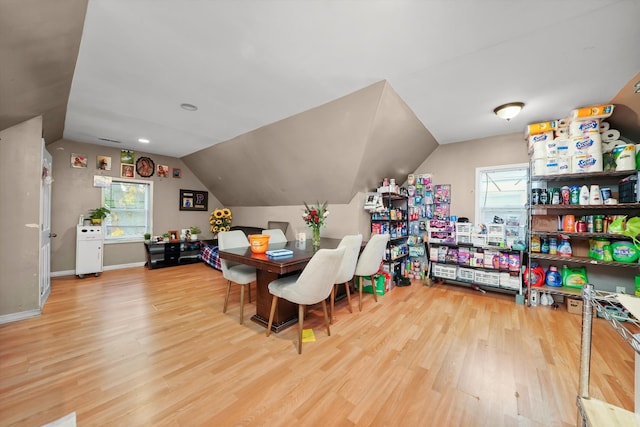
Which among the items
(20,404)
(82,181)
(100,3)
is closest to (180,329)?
(20,404)

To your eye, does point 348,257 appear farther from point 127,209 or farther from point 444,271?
point 127,209

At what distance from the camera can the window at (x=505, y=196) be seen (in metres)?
3.83

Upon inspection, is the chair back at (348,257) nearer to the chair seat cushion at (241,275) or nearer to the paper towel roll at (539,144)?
the chair seat cushion at (241,275)

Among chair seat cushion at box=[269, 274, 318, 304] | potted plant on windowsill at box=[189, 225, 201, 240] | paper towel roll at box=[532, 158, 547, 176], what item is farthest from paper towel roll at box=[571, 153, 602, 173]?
potted plant on windowsill at box=[189, 225, 201, 240]

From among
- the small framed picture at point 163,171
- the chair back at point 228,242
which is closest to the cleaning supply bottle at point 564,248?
the chair back at point 228,242

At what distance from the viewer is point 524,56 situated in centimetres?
207

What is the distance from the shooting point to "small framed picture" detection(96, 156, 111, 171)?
16.0 feet

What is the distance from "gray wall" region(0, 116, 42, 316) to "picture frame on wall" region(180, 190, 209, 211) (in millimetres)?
3159

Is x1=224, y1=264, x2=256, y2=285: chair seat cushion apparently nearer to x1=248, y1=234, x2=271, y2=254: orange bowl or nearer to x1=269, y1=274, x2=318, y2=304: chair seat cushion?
x1=248, y1=234, x2=271, y2=254: orange bowl

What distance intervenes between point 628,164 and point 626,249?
1.01 metres

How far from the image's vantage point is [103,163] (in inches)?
194

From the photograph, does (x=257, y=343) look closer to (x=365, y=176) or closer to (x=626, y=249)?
(x=365, y=176)

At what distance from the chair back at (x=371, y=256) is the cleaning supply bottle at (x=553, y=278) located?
2439 mm

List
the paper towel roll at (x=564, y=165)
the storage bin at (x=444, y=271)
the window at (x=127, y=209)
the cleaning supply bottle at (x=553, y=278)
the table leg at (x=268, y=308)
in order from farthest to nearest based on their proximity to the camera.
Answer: the window at (x=127, y=209), the storage bin at (x=444, y=271), the cleaning supply bottle at (x=553, y=278), the paper towel roll at (x=564, y=165), the table leg at (x=268, y=308)
